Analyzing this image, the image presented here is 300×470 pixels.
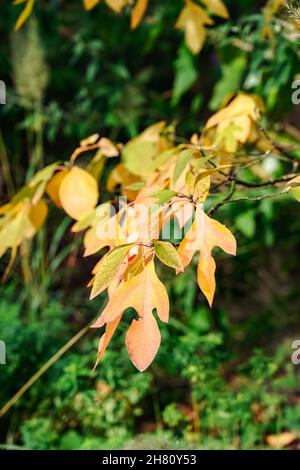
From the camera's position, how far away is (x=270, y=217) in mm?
2025

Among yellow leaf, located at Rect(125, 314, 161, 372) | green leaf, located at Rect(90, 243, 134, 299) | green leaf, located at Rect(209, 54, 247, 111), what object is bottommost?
yellow leaf, located at Rect(125, 314, 161, 372)

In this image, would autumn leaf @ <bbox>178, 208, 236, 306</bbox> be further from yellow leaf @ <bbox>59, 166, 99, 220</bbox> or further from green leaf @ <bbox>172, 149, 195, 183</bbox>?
yellow leaf @ <bbox>59, 166, 99, 220</bbox>

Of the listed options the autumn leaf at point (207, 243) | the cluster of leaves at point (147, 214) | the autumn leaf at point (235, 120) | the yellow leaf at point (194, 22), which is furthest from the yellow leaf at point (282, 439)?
the yellow leaf at point (194, 22)

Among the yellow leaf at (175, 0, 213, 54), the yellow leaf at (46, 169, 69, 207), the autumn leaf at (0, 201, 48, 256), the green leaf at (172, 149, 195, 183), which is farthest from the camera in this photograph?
the yellow leaf at (175, 0, 213, 54)

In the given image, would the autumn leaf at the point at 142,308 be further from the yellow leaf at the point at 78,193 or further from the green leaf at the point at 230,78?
the green leaf at the point at 230,78

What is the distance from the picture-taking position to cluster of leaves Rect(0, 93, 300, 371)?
947mm

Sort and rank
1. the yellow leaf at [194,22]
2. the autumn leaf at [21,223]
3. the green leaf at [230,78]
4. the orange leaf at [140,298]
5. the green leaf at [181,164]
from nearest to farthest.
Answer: the orange leaf at [140,298]
the green leaf at [181,164]
the autumn leaf at [21,223]
the yellow leaf at [194,22]
the green leaf at [230,78]

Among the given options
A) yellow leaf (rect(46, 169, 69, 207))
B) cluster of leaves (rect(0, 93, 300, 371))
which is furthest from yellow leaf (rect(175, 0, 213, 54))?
yellow leaf (rect(46, 169, 69, 207))

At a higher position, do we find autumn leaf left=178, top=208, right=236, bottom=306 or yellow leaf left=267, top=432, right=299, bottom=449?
autumn leaf left=178, top=208, right=236, bottom=306

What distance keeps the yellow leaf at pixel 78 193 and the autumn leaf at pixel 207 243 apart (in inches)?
15.9

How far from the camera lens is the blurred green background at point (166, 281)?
5.58ft

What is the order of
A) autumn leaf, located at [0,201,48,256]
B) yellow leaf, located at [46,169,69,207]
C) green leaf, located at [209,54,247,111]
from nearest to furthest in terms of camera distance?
autumn leaf, located at [0,201,48,256], yellow leaf, located at [46,169,69,207], green leaf, located at [209,54,247,111]

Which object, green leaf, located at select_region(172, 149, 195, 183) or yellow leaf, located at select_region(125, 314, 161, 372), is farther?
green leaf, located at select_region(172, 149, 195, 183)

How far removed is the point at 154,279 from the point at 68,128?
64.7 inches
